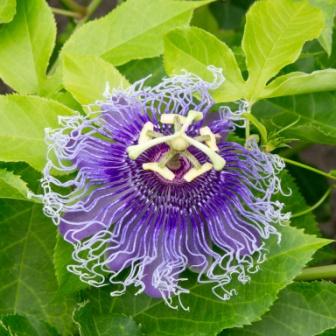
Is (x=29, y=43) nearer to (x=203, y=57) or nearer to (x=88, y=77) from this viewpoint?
(x=88, y=77)

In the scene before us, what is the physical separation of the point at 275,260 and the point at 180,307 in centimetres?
17

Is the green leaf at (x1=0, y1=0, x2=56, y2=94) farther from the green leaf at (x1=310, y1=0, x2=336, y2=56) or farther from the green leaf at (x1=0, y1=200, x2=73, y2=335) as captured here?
the green leaf at (x1=310, y1=0, x2=336, y2=56)

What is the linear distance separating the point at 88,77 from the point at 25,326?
0.39m

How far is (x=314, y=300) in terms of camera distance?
120cm

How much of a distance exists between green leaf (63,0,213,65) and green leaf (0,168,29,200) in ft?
0.83

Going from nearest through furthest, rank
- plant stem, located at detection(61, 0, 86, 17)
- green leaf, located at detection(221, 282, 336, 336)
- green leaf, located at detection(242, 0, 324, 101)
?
green leaf, located at detection(242, 0, 324, 101) → green leaf, located at detection(221, 282, 336, 336) → plant stem, located at detection(61, 0, 86, 17)

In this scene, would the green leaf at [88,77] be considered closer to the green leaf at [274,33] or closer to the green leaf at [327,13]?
the green leaf at [274,33]

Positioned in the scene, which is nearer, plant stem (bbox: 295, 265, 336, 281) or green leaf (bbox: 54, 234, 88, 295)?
green leaf (bbox: 54, 234, 88, 295)

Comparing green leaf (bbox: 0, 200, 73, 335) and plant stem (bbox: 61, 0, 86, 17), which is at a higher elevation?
plant stem (bbox: 61, 0, 86, 17)

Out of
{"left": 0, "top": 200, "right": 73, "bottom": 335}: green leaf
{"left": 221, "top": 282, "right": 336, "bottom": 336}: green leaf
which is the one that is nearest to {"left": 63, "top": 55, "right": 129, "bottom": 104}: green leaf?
{"left": 0, "top": 200, "right": 73, "bottom": 335}: green leaf

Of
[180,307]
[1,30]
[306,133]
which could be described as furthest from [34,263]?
[306,133]

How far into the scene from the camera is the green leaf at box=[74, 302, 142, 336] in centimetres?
119

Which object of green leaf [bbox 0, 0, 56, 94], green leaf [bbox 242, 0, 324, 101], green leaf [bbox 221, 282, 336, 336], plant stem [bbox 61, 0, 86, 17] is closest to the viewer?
green leaf [bbox 242, 0, 324, 101]

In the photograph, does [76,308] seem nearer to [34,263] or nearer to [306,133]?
[34,263]
